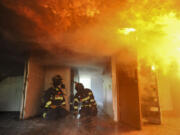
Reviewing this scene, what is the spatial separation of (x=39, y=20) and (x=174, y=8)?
238cm

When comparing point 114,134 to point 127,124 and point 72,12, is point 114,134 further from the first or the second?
point 72,12

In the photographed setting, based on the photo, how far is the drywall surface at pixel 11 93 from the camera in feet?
18.5

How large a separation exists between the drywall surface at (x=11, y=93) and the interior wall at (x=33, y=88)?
1.51 meters

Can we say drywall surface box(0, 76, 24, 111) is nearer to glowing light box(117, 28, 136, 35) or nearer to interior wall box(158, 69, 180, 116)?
glowing light box(117, 28, 136, 35)

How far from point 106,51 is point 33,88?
3191mm

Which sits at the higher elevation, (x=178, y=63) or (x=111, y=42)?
(x=111, y=42)

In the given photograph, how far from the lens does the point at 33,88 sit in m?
4.47

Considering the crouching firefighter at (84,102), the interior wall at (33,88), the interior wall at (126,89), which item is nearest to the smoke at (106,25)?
the interior wall at (126,89)

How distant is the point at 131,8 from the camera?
1862 mm

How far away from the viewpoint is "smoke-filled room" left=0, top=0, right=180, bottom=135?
1.92 meters

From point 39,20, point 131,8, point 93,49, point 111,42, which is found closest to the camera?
point 131,8

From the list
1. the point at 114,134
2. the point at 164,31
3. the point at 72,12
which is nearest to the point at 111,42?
the point at 164,31

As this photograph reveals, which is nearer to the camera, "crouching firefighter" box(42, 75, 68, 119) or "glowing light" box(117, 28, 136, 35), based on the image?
"glowing light" box(117, 28, 136, 35)

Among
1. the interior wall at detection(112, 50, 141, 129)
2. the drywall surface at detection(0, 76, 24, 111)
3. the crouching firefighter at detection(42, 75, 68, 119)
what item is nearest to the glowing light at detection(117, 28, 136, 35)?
the interior wall at detection(112, 50, 141, 129)
